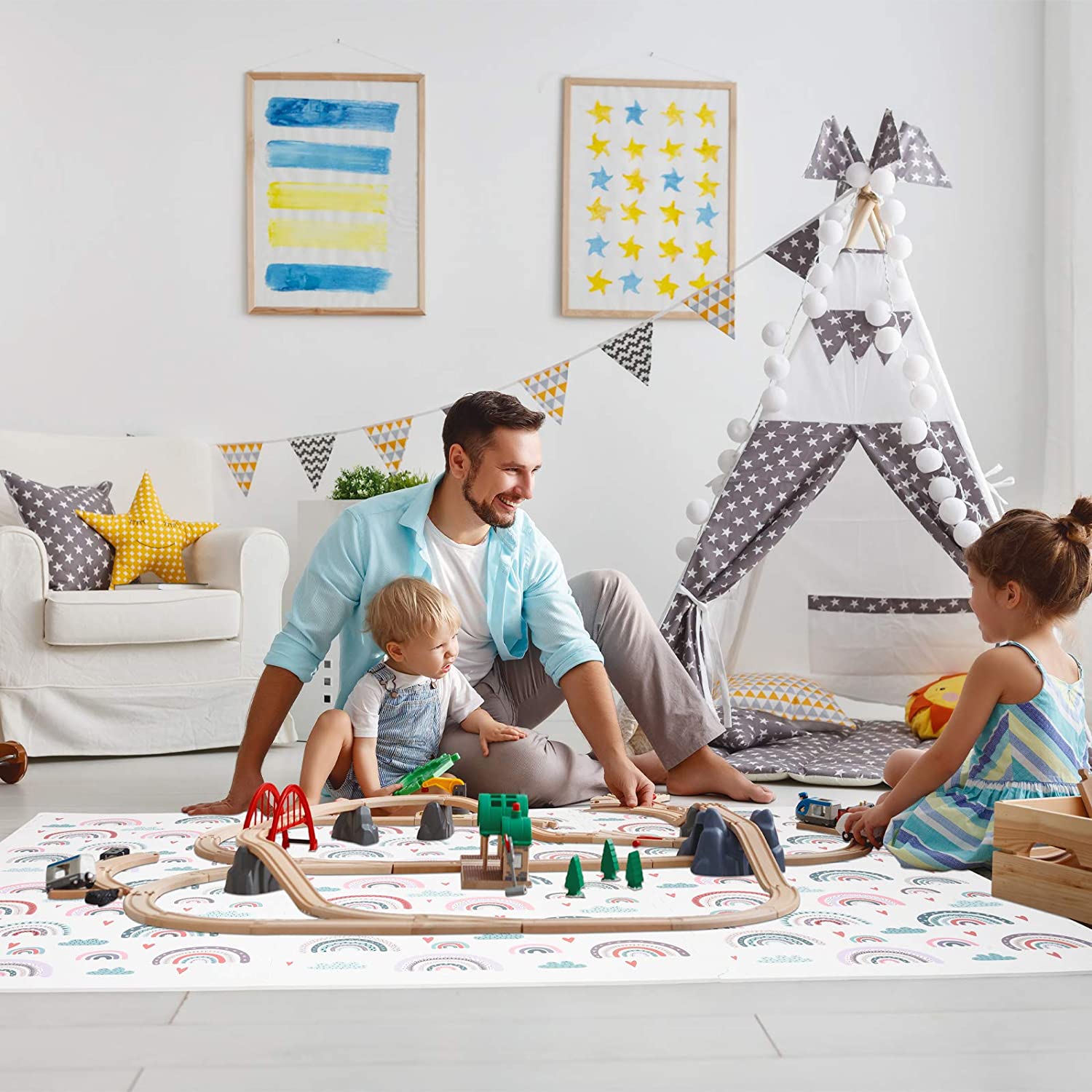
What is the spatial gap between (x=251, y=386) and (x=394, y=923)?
308 centimetres

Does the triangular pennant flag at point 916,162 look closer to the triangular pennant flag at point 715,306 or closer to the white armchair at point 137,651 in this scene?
the triangular pennant flag at point 715,306

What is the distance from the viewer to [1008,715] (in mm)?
1885

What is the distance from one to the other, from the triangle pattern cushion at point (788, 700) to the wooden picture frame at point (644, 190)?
1.55 metres

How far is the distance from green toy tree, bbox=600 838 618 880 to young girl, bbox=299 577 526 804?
608 mm

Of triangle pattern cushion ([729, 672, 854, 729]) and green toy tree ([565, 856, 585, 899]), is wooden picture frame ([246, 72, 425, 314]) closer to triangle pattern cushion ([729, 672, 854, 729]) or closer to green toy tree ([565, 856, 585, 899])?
triangle pattern cushion ([729, 672, 854, 729])

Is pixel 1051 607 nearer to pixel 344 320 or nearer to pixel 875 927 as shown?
pixel 875 927

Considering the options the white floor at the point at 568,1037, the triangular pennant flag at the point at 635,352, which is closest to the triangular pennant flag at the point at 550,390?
the triangular pennant flag at the point at 635,352

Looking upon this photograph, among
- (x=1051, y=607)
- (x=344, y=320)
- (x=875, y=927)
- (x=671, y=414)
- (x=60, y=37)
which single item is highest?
(x=60, y=37)

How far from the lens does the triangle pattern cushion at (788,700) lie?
325 cm

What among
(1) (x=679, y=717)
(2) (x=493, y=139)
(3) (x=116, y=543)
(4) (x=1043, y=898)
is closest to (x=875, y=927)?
(4) (x=1043, y=898)

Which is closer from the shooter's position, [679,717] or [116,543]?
[679,717]

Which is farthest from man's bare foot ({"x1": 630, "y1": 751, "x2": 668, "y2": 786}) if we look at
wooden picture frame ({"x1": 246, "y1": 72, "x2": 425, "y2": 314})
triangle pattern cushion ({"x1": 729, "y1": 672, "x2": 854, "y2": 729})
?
wooden picture frame ({"x1": 246, "y1": 72, "x2": 425, "y2": 314})

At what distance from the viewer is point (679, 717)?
251 centimetres

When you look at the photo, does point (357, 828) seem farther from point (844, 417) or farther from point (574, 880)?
point (844, 417)
